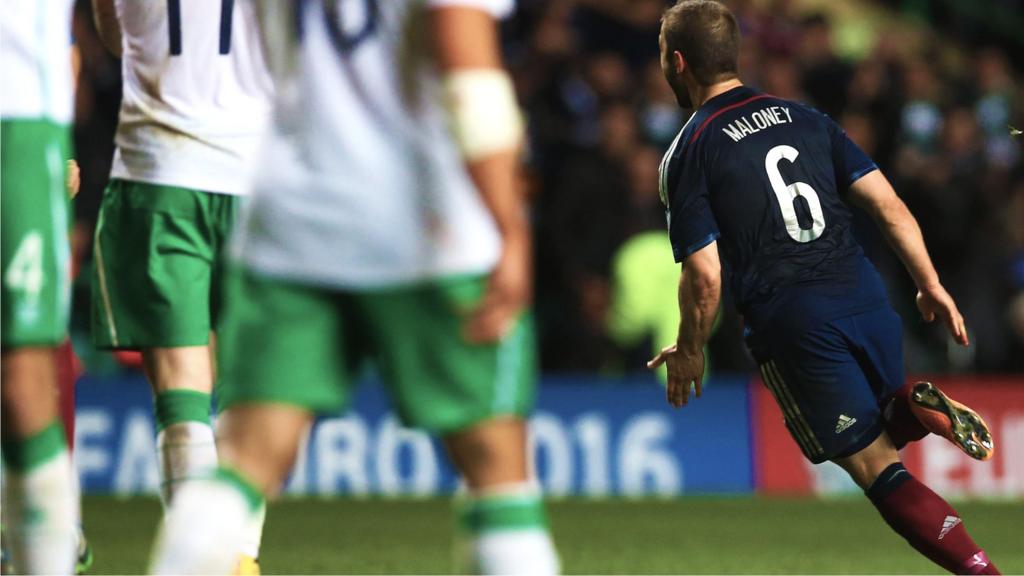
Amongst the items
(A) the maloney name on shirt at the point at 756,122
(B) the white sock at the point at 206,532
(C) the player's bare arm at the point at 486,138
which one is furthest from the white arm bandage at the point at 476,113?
(A) the maloney name on shirt at the point at 756,122

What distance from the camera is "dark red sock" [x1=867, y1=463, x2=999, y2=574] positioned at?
5199 mm

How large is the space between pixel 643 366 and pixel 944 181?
288 centimetres

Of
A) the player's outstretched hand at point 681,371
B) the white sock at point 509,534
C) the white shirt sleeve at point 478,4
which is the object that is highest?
the white shirt sleeve at point 478,4

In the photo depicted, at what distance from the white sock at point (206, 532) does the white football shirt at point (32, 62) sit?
99 cm

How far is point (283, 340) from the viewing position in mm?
3266

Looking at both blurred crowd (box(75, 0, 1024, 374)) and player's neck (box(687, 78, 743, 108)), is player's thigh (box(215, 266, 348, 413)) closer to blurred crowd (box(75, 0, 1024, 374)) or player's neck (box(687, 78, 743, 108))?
player's neck (box(687, 78, 743, 108))

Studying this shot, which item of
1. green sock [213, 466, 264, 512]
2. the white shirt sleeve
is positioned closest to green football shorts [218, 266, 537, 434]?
green sock [213, 466, 264, 512]

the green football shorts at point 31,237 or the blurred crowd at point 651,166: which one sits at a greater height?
the green football shorts at point 31,237

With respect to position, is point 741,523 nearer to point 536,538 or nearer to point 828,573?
point 828,573

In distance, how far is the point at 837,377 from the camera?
17.7ft

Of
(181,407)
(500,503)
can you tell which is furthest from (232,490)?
(181,407)

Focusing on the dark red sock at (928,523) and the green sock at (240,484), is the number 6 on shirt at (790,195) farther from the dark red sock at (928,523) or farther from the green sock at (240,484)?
the green sock at (240,484)

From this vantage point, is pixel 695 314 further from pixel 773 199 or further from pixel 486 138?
pixel 486 138

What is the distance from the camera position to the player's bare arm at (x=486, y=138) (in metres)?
3.18
